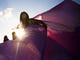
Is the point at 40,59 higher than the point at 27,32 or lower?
lower

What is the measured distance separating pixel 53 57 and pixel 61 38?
2.09 feet

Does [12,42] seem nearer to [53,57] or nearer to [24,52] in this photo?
[24,52]

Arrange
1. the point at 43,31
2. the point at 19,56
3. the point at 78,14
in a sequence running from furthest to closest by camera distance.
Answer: the point at 78,14 → the point at 43,31 → the point at 19,56

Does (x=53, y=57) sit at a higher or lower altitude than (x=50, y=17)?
lower

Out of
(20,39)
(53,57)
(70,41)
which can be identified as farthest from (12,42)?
(70,41)

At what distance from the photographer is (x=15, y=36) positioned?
6.21m

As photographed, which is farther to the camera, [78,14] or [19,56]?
[78,14]

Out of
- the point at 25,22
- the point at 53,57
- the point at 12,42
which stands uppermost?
the point at 25,22

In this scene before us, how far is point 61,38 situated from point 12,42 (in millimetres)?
1368

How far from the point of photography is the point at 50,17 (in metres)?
6.96

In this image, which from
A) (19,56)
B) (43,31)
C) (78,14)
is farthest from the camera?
(78,14)

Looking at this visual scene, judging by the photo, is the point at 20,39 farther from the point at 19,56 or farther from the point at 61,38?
the point at 61,38

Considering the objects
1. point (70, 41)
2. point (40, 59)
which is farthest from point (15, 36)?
point (70, 41)

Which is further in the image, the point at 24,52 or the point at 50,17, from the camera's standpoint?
the point at 50,17
